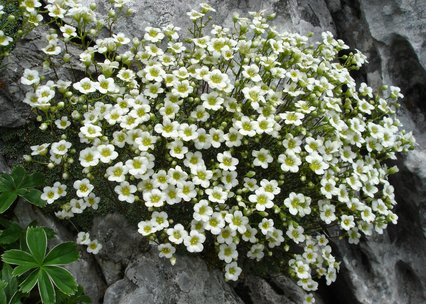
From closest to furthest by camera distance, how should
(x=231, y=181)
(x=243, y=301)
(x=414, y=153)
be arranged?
(x=231, y=181)
(x=243, y=301)
(x=414, y=153)

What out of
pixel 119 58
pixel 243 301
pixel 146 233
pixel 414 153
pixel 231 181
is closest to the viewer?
Answer: pixel 146 233

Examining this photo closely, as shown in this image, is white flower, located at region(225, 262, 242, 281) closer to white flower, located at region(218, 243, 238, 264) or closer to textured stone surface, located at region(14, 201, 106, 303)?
white flower, located at region(218, 243, 238, 264)

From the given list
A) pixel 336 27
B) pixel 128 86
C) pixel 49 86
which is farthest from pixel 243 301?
pixel 336 27

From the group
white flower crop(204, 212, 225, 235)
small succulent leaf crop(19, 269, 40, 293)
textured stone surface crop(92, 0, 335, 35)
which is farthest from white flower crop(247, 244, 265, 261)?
textured stone surface crop(92, 0, 335, 35)

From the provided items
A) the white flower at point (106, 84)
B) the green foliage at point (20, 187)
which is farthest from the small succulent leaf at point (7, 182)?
the white flower at point (106, 84)

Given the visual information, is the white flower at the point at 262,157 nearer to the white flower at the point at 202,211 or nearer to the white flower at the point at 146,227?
the white flower at the point at 202,211

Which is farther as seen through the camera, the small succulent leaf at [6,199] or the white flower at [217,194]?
the small succulent leaf at [6,199]

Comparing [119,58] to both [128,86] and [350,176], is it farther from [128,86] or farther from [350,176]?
[350,176]
